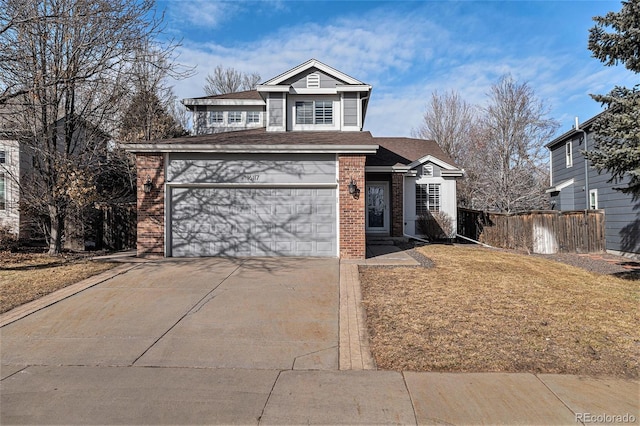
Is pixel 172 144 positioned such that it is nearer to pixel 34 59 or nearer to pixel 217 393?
pixel 34 59

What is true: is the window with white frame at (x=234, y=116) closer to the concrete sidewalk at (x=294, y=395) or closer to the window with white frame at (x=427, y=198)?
the window with white frame at (x=427, y=198)

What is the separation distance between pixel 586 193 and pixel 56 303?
1950 cm

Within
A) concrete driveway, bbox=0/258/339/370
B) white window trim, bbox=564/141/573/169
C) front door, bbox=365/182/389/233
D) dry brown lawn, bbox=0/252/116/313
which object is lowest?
concrete driveway, bbox=0/258/339/370

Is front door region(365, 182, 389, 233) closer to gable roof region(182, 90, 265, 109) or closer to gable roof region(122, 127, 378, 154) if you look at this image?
gable roof region(122, 127, 378, 154)

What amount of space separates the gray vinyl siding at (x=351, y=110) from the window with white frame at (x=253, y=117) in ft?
21.9

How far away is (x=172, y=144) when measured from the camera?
10.8m

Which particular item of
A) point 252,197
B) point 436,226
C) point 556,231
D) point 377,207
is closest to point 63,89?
point 252,197

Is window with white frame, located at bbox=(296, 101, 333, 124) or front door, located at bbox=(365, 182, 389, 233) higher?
window with white frame, located at bbox=(296, 101, 333, 124)

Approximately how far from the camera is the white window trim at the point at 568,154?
17747 millimetres

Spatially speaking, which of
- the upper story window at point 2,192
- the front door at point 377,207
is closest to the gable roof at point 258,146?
the front door at point 377,207

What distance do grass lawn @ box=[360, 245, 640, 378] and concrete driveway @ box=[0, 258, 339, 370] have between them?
0.95 m

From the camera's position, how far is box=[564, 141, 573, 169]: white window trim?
1775 cm

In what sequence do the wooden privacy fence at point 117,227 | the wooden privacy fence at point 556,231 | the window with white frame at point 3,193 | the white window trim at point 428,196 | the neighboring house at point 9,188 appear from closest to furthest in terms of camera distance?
the wooden privacy fence at point 117,227 < the neighboring house at point 9,188 < the wooden privacy fence at point 556,231 < the window with white frame at point 3,193 < the white window trim at point 428,196

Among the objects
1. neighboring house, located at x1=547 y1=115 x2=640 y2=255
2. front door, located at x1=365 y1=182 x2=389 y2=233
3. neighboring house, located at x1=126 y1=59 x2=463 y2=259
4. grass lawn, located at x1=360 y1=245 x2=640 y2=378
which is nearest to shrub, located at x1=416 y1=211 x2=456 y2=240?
front door, located at x1=365 y1=182 x2=389 y2=233
